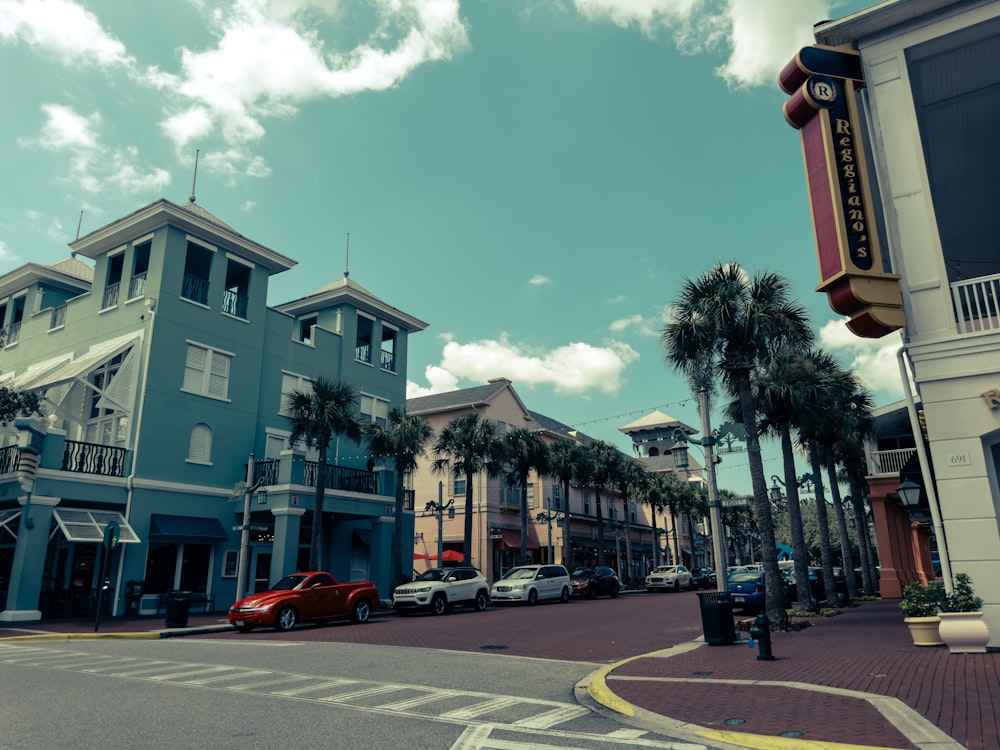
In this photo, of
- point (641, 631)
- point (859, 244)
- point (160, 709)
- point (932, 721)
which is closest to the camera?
point (932, 721)

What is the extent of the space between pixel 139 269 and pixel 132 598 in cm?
1324

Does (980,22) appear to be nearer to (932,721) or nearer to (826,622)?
(932,721)

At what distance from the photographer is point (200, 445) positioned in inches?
1096

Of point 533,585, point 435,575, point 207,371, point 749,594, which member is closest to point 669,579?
point 533,585

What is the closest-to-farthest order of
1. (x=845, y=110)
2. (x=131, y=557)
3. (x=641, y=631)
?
(x=845, y=110) → (x=641, y=631) → (x=131, y=557)

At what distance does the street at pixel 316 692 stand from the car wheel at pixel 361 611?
4408mm

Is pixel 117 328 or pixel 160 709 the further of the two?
pixel 117 328

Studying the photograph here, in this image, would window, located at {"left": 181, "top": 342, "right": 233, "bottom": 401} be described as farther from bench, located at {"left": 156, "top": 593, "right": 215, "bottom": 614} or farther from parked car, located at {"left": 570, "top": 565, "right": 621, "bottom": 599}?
parked car, located at {"left": 570, "top": 565, "right": 621, "bottom": 599}

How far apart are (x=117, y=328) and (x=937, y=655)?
28.3m

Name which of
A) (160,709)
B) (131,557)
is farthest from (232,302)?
(160,709)

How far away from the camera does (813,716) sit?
7070 millimetres

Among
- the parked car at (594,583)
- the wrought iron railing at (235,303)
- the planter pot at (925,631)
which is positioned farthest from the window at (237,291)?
the planter pot at (925,631)

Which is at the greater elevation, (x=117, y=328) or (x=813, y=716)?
(x=117, y=328)

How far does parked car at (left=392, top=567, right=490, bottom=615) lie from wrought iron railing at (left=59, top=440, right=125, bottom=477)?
1089 cm
